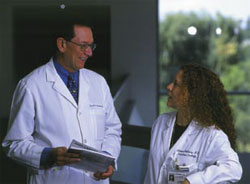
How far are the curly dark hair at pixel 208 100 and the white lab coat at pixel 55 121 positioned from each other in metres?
0.45

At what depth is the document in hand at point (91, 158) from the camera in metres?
1.86

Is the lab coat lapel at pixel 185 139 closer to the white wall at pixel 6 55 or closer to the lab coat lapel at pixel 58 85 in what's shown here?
the lab coat lapel at pixel 58 85

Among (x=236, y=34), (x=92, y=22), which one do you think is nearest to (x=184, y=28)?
(x=236, y=34)

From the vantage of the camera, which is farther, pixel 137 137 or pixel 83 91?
pixel 137 137

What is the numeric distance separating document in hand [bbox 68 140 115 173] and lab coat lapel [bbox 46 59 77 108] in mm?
338

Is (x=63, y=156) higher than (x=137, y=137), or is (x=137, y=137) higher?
(x=63, y=156)

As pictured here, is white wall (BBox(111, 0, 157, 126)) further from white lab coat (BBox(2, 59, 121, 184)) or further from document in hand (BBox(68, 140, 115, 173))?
document in hand (BBox(68, 140, 115, 173))

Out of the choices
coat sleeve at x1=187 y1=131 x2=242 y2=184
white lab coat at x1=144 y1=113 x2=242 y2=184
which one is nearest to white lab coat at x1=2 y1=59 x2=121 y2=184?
white lab coat at x1=144 y1=113 x2=242 y2=184

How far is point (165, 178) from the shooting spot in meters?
2.00

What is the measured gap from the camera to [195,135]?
198 centimetres

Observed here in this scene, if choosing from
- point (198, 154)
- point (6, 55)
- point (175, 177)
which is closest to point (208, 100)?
point (198, 154)

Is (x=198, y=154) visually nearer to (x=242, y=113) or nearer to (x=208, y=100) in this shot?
(x=208, y=100)

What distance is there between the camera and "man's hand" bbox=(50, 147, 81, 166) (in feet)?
6.23

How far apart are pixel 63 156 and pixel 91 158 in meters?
0.12
